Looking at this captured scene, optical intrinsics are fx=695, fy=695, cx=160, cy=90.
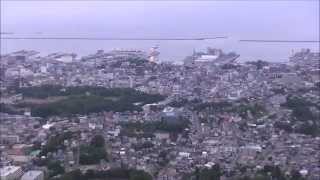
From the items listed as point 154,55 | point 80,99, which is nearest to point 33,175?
point 80,99

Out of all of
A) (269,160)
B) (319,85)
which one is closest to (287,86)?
(319,85)

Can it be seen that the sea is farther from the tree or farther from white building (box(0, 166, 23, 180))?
white building (box(0, 166, 23, 180))

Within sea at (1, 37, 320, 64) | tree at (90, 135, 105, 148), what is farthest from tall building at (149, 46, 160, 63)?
tree at (90, 135, 105, 148)

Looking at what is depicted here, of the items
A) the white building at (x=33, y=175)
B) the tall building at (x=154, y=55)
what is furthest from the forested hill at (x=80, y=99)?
the tall building at (x=154, y=55)

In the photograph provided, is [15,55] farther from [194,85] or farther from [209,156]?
[209,156]

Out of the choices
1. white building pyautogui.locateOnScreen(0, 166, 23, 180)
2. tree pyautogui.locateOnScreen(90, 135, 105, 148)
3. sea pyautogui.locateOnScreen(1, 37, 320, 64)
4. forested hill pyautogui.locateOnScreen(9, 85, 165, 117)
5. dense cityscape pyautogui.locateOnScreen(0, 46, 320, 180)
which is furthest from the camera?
sea pyautogui.locateOnScreen(1, 37, 320, 64)

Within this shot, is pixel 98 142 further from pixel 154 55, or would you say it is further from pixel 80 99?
pixel 154 55
